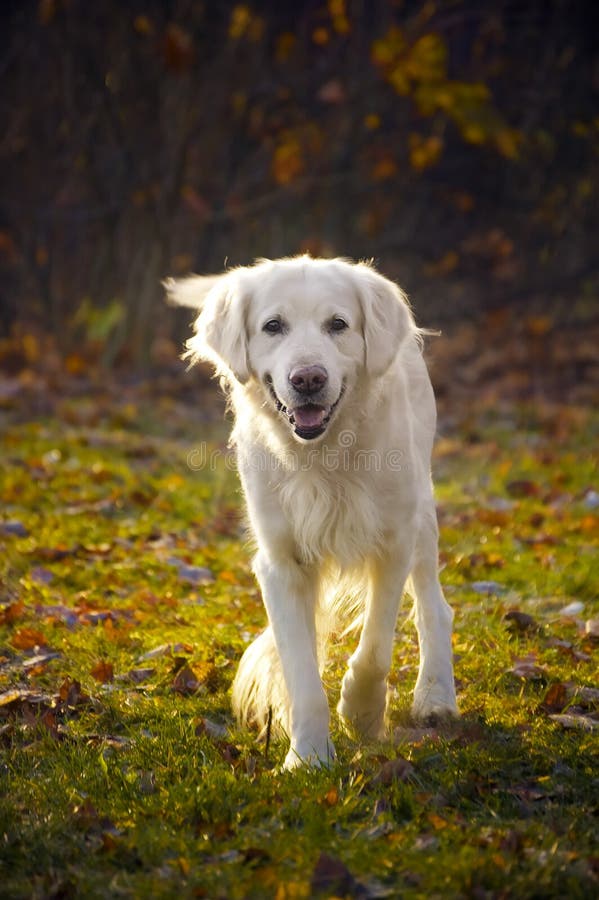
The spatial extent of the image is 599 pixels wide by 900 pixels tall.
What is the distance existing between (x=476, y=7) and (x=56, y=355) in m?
6.55

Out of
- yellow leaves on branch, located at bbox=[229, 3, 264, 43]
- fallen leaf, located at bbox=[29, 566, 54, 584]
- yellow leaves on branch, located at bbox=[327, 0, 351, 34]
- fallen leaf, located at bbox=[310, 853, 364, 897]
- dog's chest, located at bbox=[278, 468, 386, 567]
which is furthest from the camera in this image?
yellow leaves on branch, located at bbox=[327, 0, 351, 34]

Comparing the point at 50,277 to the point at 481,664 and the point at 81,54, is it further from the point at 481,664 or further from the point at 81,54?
the point at 481,664

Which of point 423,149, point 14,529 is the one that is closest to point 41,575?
point 14,529

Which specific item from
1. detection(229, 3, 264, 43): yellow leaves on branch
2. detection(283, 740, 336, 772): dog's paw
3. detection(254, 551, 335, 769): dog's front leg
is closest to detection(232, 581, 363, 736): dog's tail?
detection(254, 551, 335, 769): dog's front leg

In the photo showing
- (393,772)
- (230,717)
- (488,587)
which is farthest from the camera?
(488,587)

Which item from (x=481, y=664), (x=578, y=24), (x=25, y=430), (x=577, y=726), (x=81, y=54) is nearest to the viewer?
(x=577, y=726)

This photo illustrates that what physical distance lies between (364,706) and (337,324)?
4.42ft

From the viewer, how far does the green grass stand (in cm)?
268

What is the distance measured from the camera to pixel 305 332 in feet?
12.3

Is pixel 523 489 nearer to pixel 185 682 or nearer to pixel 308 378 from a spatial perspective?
pixel 185 682

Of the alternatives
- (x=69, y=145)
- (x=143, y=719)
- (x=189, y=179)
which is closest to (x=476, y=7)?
(x=189, y=179)

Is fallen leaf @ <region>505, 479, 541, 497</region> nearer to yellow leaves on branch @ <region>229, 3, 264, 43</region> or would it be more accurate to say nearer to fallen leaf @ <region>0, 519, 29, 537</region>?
fallen leaf @ <region>0, 519, 29, 537</region>

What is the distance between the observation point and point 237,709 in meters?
3.87

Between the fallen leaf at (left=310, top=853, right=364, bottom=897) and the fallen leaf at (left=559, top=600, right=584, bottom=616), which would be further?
the fallen leaf at (left=559, top=600, right=584, bottom=616)
